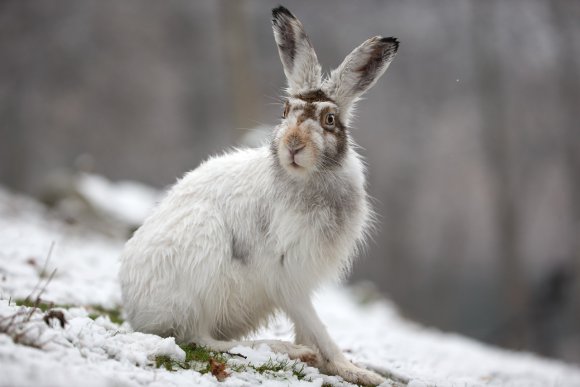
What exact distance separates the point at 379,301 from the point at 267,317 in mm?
7788

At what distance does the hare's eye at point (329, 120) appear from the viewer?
4334 mm

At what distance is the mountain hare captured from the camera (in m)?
4.35

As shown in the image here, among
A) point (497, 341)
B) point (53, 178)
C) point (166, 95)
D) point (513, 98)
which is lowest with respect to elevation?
point (497, 341)

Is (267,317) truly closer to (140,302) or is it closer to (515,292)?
(140,302)

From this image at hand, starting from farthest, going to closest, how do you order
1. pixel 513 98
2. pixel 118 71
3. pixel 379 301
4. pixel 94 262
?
pixel 118 71, pixel 513 98, pixel 379 301, pixel 94 262

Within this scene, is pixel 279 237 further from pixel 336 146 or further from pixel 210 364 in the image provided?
pixel 210 364

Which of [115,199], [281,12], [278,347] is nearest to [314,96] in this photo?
[281,12]

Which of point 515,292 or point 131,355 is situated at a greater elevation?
point 515,292

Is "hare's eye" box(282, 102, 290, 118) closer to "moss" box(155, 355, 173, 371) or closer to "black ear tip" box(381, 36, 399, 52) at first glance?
"black ear tip" box(381, 36, 399, 52)

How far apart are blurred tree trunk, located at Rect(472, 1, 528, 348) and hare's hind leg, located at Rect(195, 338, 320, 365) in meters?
8.92

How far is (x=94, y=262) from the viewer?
27.0ft

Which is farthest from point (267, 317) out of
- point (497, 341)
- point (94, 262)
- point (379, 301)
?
point (497, 341)

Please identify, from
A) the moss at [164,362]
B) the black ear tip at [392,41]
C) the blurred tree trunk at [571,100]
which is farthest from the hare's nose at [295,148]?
the blurred tree trunk at [571,100]

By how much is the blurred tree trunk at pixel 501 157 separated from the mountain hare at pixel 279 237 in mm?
8755
